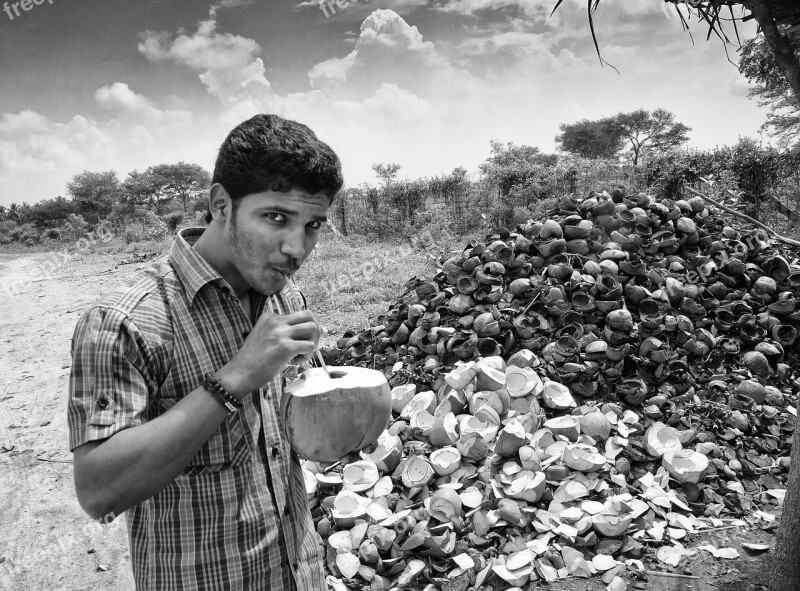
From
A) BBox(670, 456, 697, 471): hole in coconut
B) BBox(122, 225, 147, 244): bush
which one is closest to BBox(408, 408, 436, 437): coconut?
BBox(670, 456, 697, 471): hole in coconut

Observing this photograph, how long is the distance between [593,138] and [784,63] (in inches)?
1271

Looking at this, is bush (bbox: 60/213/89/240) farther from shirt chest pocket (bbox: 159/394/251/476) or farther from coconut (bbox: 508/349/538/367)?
shirt chest pocket (bbox: 159/394/251/476)

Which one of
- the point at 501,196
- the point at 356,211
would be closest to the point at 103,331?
the point at 501,196

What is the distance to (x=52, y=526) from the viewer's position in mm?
3289

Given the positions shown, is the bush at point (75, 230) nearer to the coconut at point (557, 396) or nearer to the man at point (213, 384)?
the coconut at point (557, 396)

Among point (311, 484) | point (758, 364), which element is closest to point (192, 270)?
point (311, 484)

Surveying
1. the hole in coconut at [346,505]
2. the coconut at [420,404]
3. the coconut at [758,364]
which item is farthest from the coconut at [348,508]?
the coconut at [758,364]

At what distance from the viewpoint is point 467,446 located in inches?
128

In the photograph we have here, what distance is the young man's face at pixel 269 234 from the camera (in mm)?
990

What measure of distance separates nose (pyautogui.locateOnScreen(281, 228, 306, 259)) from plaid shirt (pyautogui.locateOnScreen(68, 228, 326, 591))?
7.3 inches

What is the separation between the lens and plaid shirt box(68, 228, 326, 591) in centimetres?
91

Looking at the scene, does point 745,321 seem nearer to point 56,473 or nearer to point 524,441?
point 524,441

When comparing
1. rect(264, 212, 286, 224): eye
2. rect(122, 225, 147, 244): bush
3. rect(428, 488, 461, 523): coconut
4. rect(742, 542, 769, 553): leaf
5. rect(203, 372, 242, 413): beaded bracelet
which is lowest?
rect(742, 542, 769, 553): leaf

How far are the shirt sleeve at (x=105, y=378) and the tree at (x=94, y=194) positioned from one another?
130ft
